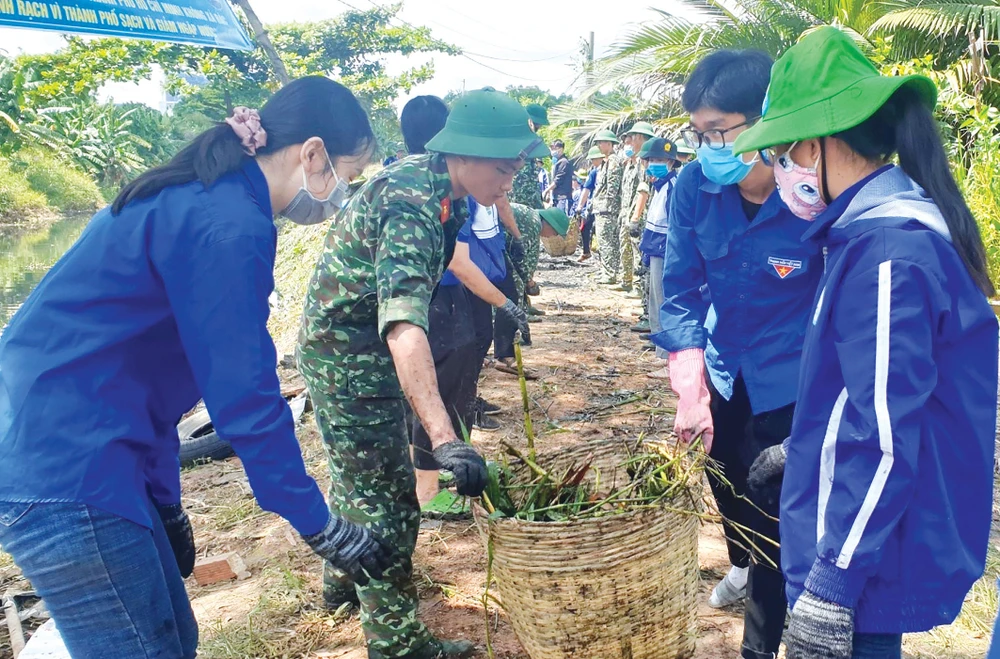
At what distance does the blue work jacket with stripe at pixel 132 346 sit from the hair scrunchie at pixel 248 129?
0.64ft

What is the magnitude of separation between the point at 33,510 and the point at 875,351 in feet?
5.69

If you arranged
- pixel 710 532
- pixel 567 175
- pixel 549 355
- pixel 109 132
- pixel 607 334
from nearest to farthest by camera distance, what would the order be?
pixel 710 532 < pixel 549 355 < pixel 607 334 < pixel 567 175 < pixel 109 132

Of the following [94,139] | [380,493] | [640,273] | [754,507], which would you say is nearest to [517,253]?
[640,273]

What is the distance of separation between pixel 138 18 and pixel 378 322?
5.64m

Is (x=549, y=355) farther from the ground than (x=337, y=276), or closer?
closer

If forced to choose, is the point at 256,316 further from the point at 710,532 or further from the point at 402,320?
the point at 710,532

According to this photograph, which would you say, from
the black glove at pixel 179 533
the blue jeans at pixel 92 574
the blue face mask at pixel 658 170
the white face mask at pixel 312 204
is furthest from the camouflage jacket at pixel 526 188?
the blue jeans at pixel 92 574

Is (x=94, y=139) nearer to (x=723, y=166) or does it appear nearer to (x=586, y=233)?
(x=586, y=233)

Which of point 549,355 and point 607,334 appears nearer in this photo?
point 549,355

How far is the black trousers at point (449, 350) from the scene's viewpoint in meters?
4.18

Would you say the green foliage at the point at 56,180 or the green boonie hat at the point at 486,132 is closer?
the green boonie hat at the point at 486,132

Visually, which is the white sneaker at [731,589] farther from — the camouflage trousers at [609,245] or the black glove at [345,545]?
the camouflage trousers at [609,245]

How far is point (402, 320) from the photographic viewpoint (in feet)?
7.68

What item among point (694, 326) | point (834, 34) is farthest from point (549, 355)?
point (834, 34)
